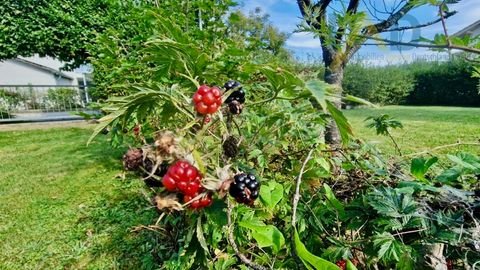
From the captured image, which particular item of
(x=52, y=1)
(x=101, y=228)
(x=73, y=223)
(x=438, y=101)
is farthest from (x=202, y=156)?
(x=438, y=101)

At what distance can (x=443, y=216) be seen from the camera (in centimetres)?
60

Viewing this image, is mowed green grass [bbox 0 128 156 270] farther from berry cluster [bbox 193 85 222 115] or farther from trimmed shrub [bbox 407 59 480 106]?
trimmed shrub [bbox 407 59 480 106]

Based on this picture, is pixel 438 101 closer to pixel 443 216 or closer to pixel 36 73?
pixel 443 216

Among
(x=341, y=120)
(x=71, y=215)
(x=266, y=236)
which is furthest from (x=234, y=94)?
(x=71, y=215)

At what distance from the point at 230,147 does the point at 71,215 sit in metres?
2.06

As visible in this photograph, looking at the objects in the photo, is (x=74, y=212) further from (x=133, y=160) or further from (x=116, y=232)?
(x=133, y=160)

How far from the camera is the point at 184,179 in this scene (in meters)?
0.48

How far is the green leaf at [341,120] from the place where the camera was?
1.71ft

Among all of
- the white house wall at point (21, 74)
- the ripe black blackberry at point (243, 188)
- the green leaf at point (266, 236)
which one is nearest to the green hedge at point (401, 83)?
the green leaf at point (266, 236)

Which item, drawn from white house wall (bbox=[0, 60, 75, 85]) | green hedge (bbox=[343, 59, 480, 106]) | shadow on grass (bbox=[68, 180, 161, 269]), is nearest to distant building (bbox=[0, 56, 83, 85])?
white house wall (bbox=[0, 60, 75, 85])

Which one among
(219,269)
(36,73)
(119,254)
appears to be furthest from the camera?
(36,73)

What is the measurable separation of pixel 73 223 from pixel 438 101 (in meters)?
17.2

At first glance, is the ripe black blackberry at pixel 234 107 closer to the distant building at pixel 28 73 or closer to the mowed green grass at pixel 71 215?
the mowed green grass at pixel 71 215

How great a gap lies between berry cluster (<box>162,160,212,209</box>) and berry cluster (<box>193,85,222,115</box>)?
0.34ft
